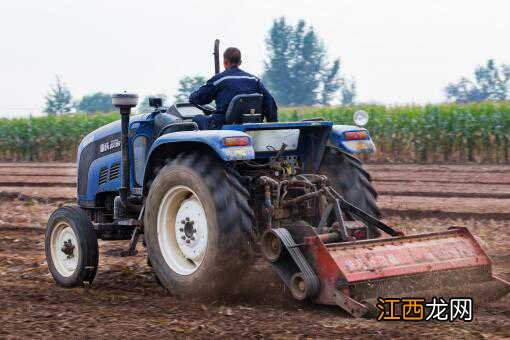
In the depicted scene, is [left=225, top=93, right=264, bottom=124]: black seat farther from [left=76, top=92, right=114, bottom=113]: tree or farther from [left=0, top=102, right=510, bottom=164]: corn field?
[left=76, top=92, right=114, bottom=113]: tree

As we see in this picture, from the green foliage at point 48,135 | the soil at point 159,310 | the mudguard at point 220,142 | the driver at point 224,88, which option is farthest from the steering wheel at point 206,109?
the green foliage at point 48,135

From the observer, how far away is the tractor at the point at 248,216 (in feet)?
17.8

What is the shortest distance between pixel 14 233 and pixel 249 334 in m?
5.92

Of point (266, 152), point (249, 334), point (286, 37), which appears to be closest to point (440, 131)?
point (266, 152)

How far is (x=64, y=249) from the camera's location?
267 inches

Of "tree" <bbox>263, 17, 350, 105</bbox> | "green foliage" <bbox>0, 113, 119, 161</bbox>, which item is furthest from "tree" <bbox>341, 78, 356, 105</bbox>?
"green foliage" <bbox>0, 113, 119, 161</bbox>

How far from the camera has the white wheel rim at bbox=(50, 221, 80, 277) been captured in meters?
6.79

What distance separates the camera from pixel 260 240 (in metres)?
5.66

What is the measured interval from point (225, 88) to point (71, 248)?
6.10 ft

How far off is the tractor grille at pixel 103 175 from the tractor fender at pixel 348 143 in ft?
6.54

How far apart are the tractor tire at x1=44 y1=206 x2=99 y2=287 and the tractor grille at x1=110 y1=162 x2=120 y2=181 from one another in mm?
452

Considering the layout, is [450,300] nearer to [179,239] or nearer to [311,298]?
[311,298]

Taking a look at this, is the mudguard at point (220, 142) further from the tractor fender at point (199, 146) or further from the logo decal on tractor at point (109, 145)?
the logo decal on tractor at point (109, 145)

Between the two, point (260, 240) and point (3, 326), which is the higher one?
point (260, 240)
